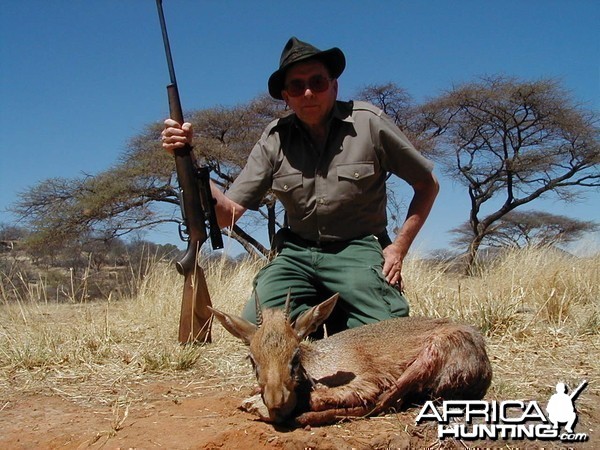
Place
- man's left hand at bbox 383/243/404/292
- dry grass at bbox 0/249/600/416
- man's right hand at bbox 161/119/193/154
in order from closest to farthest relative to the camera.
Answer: dry grass at bbox 0/249/600/416
man's left hand at bbox 383/243/404/292
man's right hand at bbox 161/119/193/154

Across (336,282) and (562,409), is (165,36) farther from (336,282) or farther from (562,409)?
(562,409)

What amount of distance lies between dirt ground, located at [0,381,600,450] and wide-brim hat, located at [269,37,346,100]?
2.71 metres

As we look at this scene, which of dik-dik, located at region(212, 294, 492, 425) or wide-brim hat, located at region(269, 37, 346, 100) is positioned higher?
wide-brim hat, located at region(269, 37, 346, 100)

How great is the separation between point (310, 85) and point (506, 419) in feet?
9.92

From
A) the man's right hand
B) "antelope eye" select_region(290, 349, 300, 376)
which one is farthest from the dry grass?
the man's right hand

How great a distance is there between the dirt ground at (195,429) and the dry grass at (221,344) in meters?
0.13

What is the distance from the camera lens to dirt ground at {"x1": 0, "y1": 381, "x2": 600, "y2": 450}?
128 inches

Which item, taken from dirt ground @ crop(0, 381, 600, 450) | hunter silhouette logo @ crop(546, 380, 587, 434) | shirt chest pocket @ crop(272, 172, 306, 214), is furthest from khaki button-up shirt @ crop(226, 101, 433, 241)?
hunter silhouette logo @ crop(546, 380, 587, 434)

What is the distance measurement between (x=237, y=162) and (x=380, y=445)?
16497mm

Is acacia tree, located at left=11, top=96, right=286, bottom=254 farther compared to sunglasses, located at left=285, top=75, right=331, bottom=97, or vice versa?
acacia tree, located at left=11, top=96, right=286, bottom=254

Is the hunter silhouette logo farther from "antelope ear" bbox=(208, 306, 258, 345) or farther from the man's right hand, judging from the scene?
the man's right hand

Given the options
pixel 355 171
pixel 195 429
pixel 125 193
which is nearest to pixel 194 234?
pixel 355 171

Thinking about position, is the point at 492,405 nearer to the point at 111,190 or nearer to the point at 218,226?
the point at 218,226

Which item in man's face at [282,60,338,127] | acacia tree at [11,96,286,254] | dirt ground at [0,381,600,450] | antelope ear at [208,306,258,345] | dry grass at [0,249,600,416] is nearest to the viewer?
dirt ground at [0,381,600,450]
